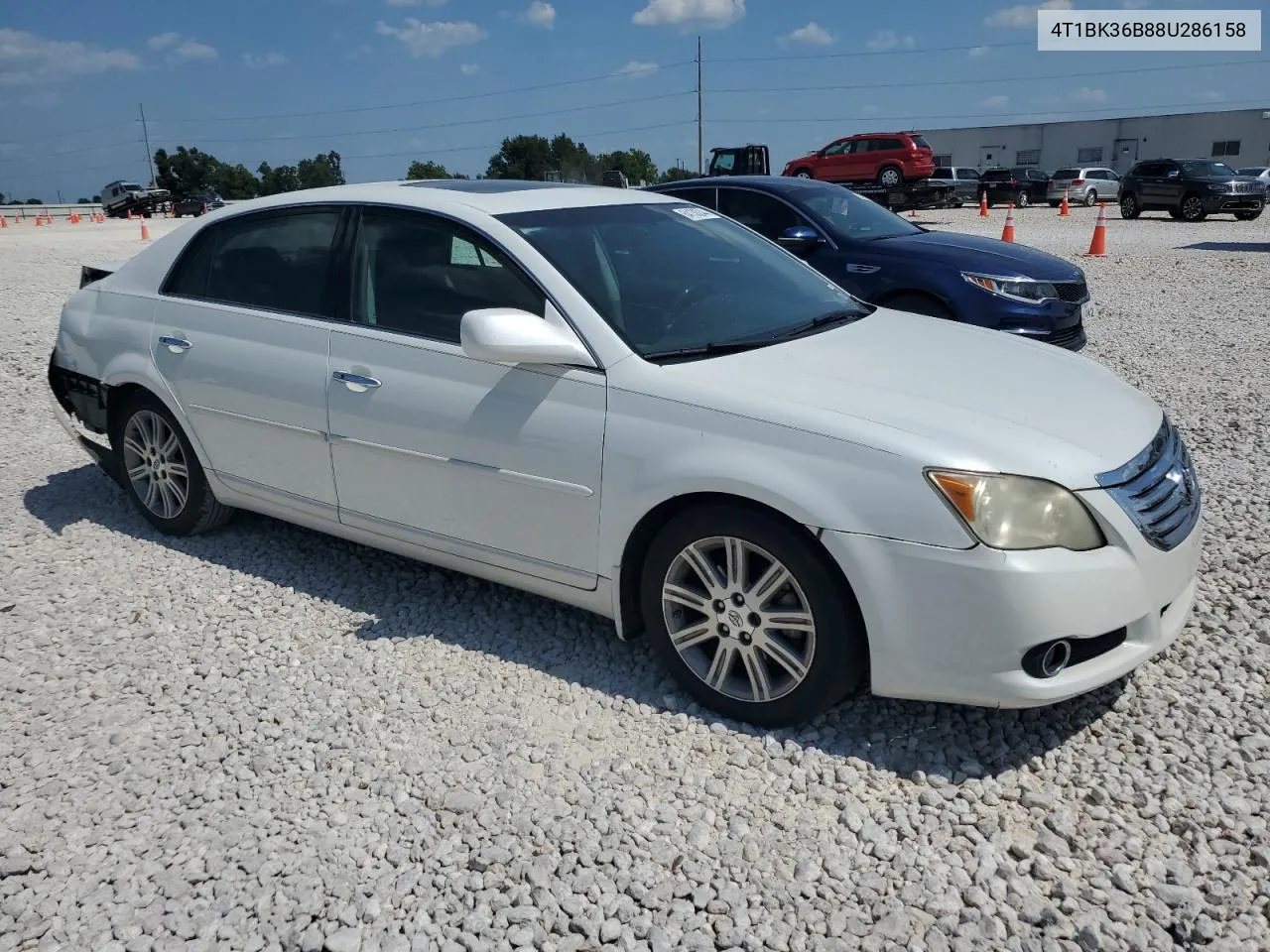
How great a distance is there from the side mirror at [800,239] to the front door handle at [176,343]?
4.75m

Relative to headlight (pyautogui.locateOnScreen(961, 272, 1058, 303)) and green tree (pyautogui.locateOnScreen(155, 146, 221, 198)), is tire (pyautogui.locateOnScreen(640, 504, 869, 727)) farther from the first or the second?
green tree (pyautogui.locateOnScreen(155, 146, 221, 198))

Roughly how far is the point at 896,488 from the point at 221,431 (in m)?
3.01

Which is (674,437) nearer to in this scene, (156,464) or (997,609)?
(997,609)

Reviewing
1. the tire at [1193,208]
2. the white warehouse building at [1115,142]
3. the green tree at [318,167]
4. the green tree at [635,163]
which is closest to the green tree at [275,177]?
the green tree at [318,167]

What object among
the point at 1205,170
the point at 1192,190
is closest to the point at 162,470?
the point at 1192,190

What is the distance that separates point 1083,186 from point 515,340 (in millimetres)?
36707

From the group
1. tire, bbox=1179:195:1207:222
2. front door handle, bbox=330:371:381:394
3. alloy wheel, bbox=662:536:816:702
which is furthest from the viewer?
tire, bbox=1179:195:1207:222

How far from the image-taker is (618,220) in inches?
159

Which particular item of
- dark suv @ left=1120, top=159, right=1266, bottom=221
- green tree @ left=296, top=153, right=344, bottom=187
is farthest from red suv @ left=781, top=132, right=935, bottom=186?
green tree @ left=296, top=153, right=344, bottom=187

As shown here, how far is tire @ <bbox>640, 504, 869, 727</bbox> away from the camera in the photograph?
292 cm

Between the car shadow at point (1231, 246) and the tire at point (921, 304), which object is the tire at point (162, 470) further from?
the car shadow at point (1231, 246)

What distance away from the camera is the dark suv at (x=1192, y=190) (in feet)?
81.4

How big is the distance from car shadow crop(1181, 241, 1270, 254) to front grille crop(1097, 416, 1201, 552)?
17.1 meters

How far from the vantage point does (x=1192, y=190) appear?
25203 millimetres
